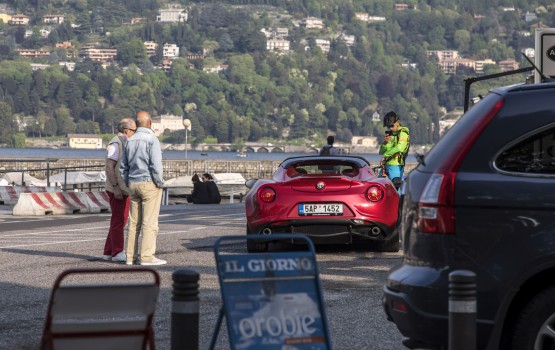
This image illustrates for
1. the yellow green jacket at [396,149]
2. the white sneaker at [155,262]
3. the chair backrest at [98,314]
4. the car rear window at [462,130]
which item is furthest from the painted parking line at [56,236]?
the chair backrest at [98,314]

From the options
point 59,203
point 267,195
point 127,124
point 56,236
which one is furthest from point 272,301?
point 59,203

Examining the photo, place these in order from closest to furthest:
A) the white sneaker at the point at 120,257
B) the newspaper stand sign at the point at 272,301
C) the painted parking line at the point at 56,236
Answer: the newspaper stand sign at the point at 272,301, the white sneaker at the point at 120,257, the painted parking line at the point at 56,236

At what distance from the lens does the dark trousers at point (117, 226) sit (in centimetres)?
1622

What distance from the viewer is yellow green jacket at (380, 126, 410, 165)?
1898 cm

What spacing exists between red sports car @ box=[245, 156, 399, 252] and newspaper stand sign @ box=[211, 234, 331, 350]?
9.08 meters

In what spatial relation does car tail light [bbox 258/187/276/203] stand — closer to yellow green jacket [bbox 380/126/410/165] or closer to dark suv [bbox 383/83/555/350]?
yellow green jacket [bbox 380/126/410/165]

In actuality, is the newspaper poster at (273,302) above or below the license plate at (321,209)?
above

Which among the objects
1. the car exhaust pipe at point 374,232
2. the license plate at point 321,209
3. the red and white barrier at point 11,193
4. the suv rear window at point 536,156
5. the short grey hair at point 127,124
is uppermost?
the suv rear window at point 536,156

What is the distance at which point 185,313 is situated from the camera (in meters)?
6.69

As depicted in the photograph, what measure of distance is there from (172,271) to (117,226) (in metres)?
1.91

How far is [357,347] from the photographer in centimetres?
918

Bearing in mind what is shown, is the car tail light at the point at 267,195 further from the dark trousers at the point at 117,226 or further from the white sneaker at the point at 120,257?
the white sneaker at the point at 120,257

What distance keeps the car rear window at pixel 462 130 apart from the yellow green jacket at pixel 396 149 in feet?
37.5

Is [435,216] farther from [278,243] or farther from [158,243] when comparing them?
[158,243]
